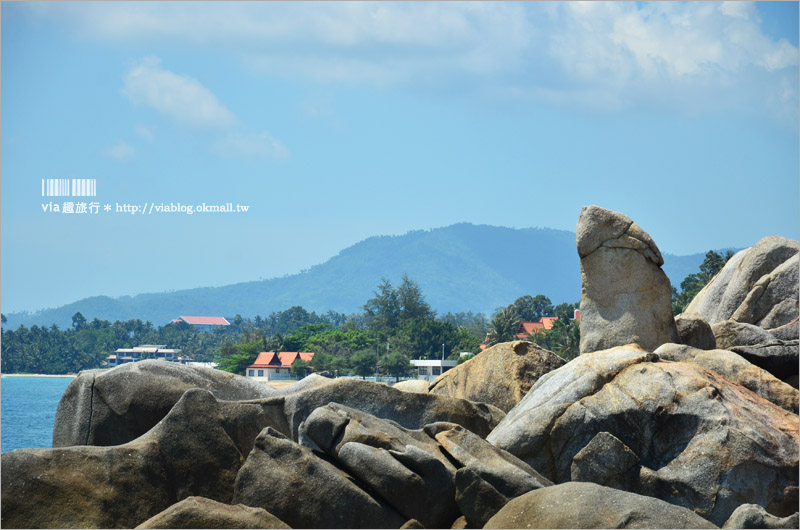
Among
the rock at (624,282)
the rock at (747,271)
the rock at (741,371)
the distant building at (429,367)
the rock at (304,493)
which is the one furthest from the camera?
the distant building at (429,367)

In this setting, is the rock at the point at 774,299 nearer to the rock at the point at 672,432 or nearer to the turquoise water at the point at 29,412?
the rock at the point at 672,432

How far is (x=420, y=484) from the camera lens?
32.5 ft

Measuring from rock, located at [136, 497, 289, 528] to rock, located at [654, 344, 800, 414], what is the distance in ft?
21.0

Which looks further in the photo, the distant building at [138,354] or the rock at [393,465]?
the distant building at [138,354]

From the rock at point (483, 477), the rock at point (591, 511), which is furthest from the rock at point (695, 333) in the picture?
the rock at point (591, 511)

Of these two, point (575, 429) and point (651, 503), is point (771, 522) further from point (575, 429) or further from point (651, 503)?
point (575, 429)

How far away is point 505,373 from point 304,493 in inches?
226

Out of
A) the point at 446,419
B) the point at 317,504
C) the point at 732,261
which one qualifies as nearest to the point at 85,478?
the point at 317,504

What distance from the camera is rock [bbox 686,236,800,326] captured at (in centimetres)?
1883

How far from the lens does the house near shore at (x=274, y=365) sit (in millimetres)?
105812

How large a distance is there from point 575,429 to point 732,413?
175 cm

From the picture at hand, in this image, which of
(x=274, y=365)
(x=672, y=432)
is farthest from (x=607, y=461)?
A: (x=274, y=365)

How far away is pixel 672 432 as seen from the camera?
11.4 m

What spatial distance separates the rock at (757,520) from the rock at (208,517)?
4.28 meters
